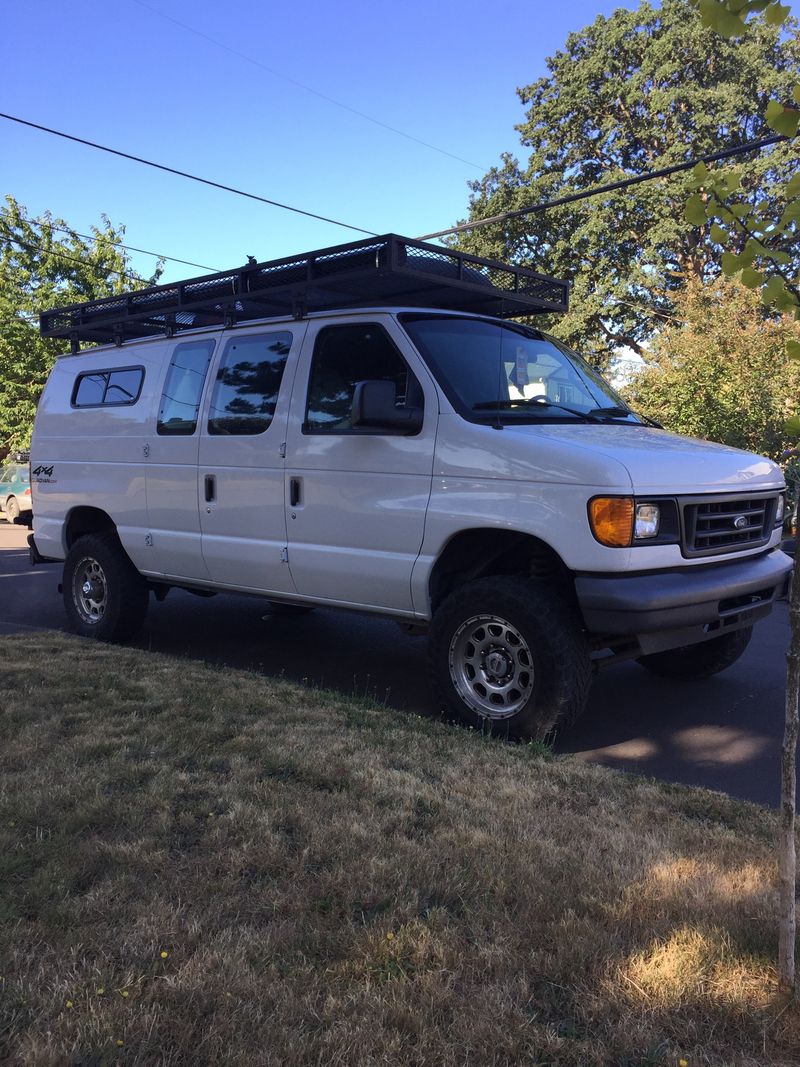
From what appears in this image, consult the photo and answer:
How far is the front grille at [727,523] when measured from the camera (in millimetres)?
4180

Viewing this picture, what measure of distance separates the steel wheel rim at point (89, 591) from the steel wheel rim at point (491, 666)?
3.41m

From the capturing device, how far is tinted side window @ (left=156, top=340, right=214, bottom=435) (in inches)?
234

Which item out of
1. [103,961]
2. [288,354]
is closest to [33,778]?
[103,961]

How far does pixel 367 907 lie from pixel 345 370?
333 cm

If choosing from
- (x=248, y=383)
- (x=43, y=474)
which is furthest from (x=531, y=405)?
(x=43, y=474)

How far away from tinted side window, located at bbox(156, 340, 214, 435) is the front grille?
11.2 feet

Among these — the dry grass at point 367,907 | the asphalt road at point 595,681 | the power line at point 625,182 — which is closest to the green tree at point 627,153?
the power line at point 625,182

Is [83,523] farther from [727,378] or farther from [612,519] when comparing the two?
[727,378]

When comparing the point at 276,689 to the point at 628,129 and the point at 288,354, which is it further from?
the point at 628,129

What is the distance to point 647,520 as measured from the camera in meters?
3.99

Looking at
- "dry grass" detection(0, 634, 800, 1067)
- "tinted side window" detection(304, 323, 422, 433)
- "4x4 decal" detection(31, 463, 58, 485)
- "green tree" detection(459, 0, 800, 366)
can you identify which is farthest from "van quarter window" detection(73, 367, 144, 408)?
"green tree" detection(459, 0, 800, 366)

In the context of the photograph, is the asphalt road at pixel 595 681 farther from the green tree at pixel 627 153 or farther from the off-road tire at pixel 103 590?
the green tree at pixel 627 153

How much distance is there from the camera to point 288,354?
539cm

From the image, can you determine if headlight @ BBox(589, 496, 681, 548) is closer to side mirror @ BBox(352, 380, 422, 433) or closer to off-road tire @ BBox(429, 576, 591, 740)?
off-road tire @ BBox(429, 576, 591, 740)
